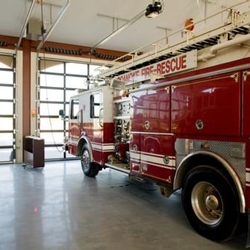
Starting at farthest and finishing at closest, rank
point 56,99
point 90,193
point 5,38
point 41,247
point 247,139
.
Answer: point 56,99 → point 5,38 → point 90,193 → point 41,247 → point 247,139

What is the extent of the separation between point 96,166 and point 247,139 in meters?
4.88

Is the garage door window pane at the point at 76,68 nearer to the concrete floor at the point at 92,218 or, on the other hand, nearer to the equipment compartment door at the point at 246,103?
the concrete floor at the point at 92,218

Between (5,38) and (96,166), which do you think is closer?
(96,166)

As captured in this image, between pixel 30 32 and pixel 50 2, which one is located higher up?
pixel 50 2

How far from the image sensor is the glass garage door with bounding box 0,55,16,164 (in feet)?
33.8

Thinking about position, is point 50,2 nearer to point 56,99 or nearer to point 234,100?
point 56,99

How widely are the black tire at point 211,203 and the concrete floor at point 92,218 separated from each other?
150 millimetres

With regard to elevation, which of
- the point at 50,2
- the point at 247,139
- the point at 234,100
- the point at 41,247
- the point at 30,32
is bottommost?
the point at 41,247

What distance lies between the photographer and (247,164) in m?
3.08

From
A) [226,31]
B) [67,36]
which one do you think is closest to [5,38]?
[67,36]

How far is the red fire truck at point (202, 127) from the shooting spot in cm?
319

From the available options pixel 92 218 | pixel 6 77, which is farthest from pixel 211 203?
pixel 6 77

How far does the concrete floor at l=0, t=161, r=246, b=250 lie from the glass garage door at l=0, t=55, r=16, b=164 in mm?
3772

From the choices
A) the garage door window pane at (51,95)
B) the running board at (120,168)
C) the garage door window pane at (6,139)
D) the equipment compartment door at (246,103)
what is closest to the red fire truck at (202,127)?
the equipment compartment door at (246,103)
